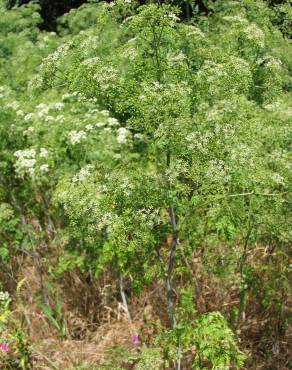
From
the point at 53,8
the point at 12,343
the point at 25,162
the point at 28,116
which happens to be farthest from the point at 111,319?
the point at 53,8

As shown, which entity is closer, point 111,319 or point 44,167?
point 44,167

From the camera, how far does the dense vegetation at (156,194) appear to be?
8.63 ft

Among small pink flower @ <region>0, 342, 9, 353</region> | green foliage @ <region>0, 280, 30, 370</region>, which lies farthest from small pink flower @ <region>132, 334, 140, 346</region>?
small pink flower @ <region>0, 342, 9, 353</region>

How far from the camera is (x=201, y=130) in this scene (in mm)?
→ 2658

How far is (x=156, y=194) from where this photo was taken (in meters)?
2.64

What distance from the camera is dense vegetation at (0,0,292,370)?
8.63 ft

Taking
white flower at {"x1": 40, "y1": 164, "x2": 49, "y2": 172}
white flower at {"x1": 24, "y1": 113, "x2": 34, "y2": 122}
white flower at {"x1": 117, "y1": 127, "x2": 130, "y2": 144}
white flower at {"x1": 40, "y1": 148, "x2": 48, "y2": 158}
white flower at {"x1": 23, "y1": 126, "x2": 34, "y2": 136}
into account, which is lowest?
white flower at {"x1": 40, "y1": 164, "x2": 49, "y2": 172}

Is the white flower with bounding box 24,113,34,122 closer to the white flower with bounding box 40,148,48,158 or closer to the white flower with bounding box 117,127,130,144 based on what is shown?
the white flower with bounding box 40,148,48,158

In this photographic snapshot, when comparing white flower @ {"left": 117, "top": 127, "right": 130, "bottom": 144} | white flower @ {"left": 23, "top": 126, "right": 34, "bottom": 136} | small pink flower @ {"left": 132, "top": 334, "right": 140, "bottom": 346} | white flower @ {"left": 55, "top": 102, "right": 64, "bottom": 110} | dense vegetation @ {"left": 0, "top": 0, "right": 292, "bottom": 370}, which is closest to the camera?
dense vegetation @ {"left": 0, "top": 0, "right": 292, "bottom": 370}

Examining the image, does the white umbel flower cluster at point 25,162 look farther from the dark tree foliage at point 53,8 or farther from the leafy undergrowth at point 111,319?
the dark tree foliage at point 53,8

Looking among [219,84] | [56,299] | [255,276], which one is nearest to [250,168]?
[219,84]

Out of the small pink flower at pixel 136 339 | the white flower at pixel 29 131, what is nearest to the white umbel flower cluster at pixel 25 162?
the white flower at pixel 29 131

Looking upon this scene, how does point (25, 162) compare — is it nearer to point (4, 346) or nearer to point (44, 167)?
point (44, 167)

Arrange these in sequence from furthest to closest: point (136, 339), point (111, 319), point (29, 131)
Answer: point (29, 131)
point (111, 319)
point (136, 339)
